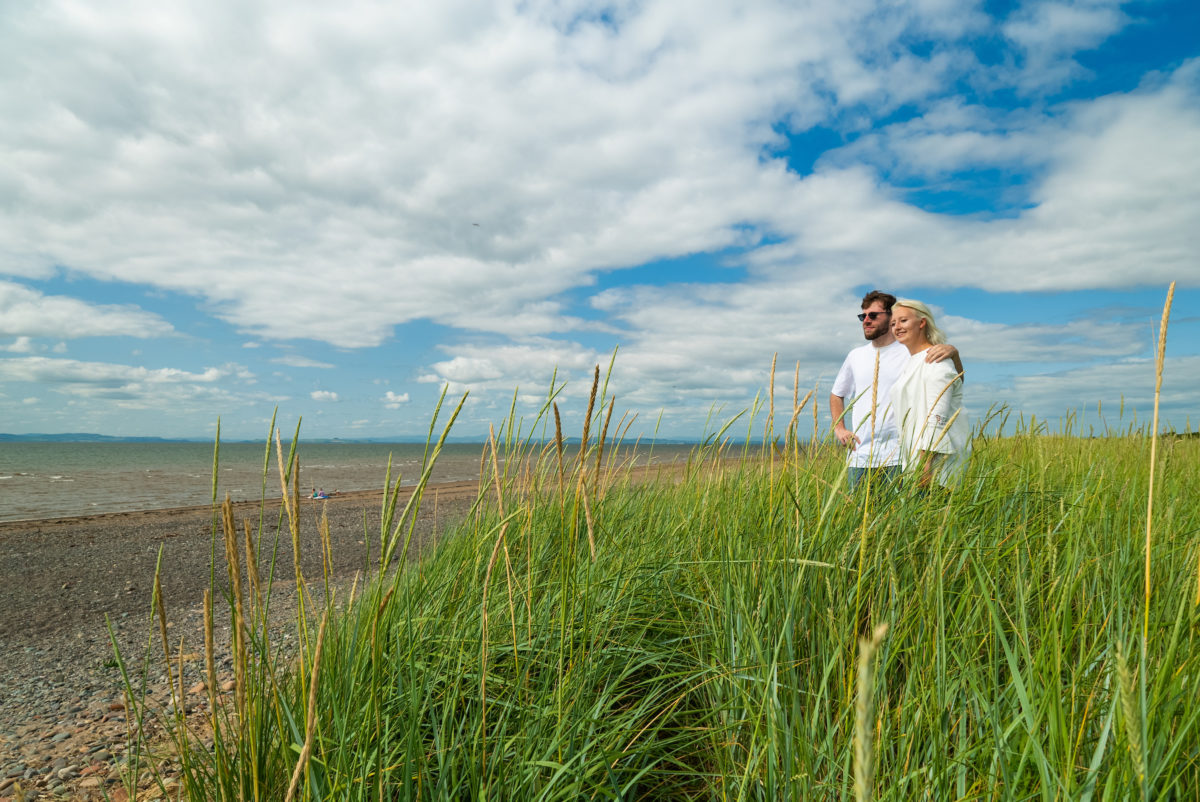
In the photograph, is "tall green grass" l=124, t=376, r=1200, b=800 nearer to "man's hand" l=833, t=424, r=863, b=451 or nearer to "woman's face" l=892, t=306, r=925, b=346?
"man's hand" l=833, t=424, r=863, b=451

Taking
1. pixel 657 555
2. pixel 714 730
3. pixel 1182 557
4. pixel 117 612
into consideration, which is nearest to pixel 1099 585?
pixel 1182 557

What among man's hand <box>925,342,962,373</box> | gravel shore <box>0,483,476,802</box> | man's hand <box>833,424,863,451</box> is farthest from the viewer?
man's hand <box>925,342,962,373</box>

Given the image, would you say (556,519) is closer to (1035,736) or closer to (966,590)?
(966,590)

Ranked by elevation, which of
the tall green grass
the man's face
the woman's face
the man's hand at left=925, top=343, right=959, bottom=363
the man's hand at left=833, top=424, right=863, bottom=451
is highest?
the man's face

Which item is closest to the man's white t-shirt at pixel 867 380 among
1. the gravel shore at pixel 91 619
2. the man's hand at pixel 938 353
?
the man's hand at pixel 938 353

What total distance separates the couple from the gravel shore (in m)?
2.15

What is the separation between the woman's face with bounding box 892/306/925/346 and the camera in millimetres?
3604

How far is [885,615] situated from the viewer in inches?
66.7

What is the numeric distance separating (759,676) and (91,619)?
6.00 m

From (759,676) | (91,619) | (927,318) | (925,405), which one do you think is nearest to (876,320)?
(927,318)

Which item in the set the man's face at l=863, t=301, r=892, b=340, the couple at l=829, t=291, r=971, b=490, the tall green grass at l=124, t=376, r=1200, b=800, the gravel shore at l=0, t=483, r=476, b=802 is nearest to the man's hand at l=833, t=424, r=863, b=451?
the couple at l=829, t=291, r=971, b=490

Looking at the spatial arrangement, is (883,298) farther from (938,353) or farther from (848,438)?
(848,438)

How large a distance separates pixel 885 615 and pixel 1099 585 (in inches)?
25.5

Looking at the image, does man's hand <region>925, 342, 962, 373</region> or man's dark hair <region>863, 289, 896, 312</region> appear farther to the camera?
man's dark hair <region>863, 289, 896, 312</region>
